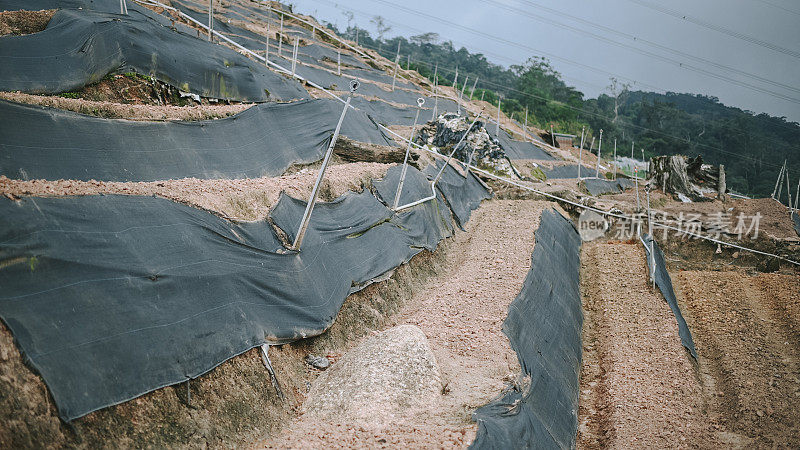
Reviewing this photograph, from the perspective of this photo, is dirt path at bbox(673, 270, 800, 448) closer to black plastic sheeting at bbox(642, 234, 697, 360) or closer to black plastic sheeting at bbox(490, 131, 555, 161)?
black plastic sheeting at bbox(642, 234, 697, 360)

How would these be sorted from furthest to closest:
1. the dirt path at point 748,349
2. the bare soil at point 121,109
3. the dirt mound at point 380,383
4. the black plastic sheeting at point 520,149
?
1. the black plastic sheeting at point 520,149
2. the dirt path at point 748,349
3. the bare soil at point 121,109
4. the dirt mound at point 380,383

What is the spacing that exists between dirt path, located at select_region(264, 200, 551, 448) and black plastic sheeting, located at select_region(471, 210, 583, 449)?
0.54 feet

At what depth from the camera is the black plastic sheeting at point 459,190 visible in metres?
13.9

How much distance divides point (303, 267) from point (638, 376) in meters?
5.65

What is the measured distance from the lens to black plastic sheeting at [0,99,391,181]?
611cm

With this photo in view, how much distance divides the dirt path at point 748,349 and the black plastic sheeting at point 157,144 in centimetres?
819

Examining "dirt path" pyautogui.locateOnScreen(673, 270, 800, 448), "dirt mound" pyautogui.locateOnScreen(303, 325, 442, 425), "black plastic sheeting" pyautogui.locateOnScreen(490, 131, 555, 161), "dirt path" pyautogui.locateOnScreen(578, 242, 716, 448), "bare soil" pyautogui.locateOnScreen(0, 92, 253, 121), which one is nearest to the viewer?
"dirt mound" pyautogui.locateOnScreen(303, 325, 442, 425)

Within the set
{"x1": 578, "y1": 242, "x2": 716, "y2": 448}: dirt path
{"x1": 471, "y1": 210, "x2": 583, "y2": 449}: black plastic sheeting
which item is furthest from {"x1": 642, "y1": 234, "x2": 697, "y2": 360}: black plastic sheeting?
{"x1": 471, "y1": 210, "x2": 583, "y2": 449}: black plastic sheeting

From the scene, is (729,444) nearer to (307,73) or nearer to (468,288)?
(468,288)

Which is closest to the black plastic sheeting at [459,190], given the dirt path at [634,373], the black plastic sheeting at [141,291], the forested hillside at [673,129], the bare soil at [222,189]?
the dirt path at [634,373]

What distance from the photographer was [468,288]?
30.2ft

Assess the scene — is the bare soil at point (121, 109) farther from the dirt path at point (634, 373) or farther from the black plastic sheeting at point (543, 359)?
the dirt path at point (634, 373)

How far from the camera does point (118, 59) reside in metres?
9.77

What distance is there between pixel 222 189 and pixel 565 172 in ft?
85.1
